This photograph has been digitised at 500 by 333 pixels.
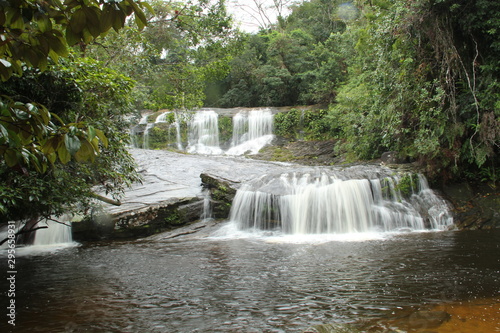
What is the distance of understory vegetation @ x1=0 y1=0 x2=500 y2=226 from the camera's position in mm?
1715

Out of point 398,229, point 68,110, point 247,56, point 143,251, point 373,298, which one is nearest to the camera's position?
point 373,298

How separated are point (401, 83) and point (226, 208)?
268 inches

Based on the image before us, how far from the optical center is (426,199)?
11.0m

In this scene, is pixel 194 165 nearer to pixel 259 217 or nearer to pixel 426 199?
pixel 259 217

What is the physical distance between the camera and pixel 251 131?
2481 centimetres

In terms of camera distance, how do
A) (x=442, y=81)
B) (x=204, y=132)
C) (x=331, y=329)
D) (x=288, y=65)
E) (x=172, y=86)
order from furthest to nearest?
(x=288, y=65), (x=204, y=132), (x=172, y=86), (x=442, y=81), (x=331, y=329)

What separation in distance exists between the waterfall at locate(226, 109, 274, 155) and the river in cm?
1518

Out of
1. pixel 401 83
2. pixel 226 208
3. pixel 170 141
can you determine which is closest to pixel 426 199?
pixel 401 83

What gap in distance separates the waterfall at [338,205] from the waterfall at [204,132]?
1343 cm

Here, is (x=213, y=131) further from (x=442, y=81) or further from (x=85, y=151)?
(x=85, y=151)

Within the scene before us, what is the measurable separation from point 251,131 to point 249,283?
19.9 meters

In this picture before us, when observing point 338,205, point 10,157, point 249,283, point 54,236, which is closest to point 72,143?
point 10,157

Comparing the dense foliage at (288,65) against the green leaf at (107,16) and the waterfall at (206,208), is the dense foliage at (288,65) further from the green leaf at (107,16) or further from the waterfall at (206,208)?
the green leaf at (107,16)

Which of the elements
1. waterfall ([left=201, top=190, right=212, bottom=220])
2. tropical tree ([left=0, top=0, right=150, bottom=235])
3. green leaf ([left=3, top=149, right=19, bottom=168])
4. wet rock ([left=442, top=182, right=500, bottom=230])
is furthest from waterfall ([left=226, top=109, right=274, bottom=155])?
green leaf ([left=3, top=149, right=19, bottom=168])
